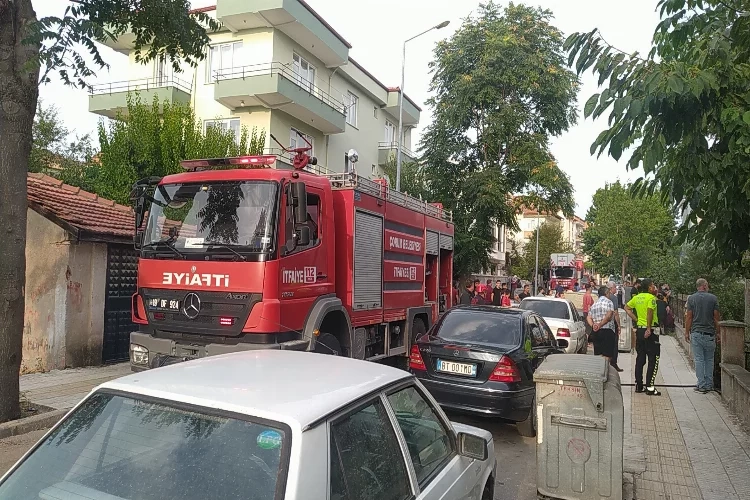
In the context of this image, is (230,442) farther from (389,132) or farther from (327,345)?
(389,132)

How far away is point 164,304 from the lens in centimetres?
676

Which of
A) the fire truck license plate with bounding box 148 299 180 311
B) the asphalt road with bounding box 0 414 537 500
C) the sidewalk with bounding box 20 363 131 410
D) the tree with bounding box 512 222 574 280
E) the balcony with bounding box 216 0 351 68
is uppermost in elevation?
the balcony with bounding box 216 0 351 68

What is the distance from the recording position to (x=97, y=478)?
218 cm

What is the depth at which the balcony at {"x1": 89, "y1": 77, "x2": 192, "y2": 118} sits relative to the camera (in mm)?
20938

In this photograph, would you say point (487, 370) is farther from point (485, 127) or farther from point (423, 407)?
point (485, 127)

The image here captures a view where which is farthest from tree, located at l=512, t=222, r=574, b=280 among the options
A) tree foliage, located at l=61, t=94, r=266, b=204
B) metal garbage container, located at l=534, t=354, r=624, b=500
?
metal garbage container, located at l=534, t=354, r=624, b=500

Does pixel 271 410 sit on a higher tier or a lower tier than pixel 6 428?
higher

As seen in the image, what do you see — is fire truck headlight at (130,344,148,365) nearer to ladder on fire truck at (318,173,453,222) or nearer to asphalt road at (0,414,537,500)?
asphalt road at (0,414,537,500)

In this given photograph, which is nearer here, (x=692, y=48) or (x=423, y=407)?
(x=423, y=407)

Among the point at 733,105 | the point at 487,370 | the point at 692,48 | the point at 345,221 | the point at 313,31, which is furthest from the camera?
the point at 313,31

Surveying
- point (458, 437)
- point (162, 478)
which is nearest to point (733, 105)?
point (458, 437)

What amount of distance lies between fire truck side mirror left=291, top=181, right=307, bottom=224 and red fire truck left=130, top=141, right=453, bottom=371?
0.01 m

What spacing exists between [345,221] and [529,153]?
19.2m

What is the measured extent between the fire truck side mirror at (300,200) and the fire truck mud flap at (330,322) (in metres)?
1.20
